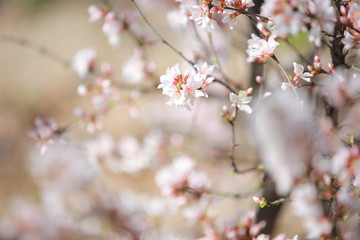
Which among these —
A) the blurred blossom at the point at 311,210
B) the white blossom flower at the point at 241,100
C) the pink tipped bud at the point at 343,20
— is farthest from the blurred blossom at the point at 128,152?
the pink tipped bud at the point at 343,20

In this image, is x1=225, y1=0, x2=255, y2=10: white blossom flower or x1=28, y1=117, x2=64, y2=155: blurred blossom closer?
x1=225, y1=0, x2=255, y2=10: white blossom flower

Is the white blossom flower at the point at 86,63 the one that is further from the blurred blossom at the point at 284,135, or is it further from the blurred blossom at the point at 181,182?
the blurred blossom at the point at 284,135

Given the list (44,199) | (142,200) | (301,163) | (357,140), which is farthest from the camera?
(44,199)

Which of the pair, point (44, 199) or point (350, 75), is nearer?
point (350, 75)

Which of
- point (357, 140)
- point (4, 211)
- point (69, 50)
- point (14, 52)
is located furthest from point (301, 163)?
point (14, 52)

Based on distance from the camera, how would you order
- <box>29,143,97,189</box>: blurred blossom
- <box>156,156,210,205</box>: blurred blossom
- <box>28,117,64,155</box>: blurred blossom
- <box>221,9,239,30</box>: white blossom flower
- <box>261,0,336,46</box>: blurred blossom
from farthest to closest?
<box>29,143,97,189</box>: blurred blossom, <box>156,156,210,205</box>: blurred blossom, <box>28,117,64,155</box>: blurred blossom, <box>221,9,239,30</box>: white blossom flower, <box>261,0,336,46</box>: blurred blossom

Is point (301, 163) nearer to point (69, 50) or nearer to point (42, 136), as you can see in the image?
point (42, 136)

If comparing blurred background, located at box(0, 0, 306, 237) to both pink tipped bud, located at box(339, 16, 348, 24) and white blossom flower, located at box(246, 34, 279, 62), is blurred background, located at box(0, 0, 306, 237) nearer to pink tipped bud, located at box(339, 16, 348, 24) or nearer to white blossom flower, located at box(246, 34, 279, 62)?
white blossom flower, located at box(246, 34, 279, 62)

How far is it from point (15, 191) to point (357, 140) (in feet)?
10.6

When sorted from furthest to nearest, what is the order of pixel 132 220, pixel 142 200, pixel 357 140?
1. pixel 142 200
2. pixel 132 220
3. pixel 357 140

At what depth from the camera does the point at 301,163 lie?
0.87 meters

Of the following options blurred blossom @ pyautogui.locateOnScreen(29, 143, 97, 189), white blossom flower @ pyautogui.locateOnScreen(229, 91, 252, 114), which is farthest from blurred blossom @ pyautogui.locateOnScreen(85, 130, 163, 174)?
white blossom flower @ pyautogui.locateOnScreen(229, 91, 252, 114)

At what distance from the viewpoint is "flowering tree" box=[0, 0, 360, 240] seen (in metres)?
0.98

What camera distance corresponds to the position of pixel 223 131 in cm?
272
